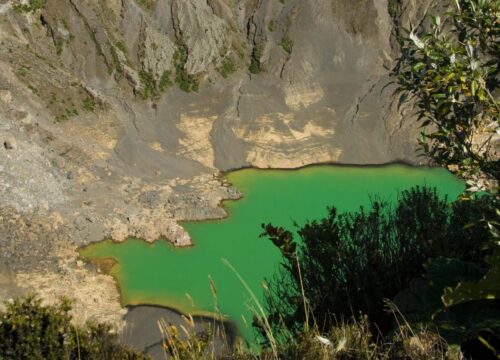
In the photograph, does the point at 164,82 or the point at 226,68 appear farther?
the point at 226,68

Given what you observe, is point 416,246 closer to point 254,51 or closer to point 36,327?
point 36,327

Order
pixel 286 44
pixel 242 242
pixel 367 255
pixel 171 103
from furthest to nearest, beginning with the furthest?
pixel 286 44 → pixel 171 103 → pixel 242 242 → pixel 367 255

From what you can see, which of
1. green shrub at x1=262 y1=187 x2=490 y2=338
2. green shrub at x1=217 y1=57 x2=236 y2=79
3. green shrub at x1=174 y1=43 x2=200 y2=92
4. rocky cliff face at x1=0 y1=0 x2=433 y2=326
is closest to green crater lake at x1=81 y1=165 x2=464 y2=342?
rocky cliff face at x1=0 y1=0 x2=433 y2=326

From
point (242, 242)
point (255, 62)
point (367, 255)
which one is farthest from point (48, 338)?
point (255, 62)

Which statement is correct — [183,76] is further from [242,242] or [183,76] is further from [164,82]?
[242,242]

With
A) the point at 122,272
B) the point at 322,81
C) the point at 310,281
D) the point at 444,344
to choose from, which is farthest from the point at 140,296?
the point at 322,81

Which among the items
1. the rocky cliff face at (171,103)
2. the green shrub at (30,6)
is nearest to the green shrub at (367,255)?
the rocky cliff face at (171,103)
